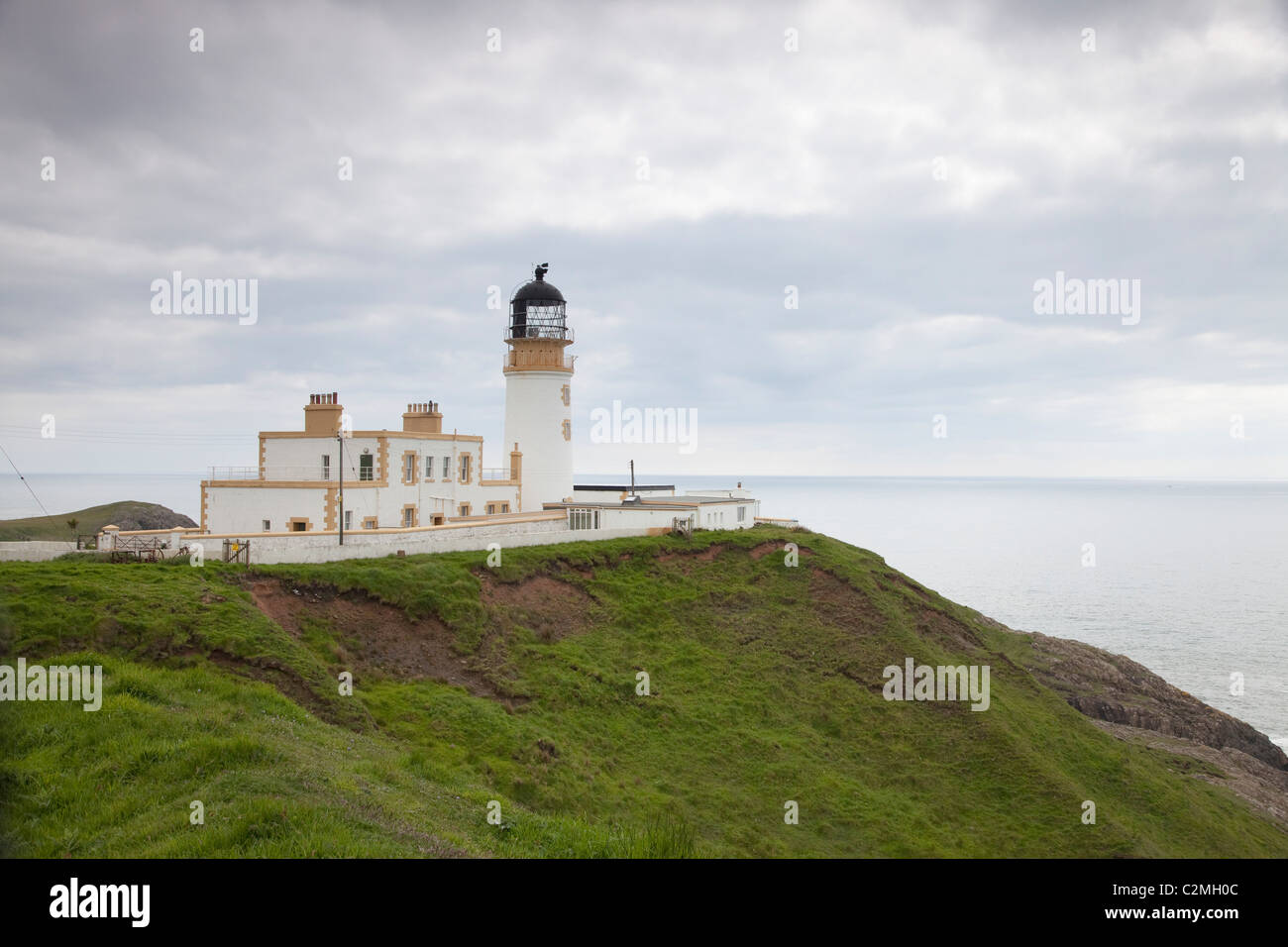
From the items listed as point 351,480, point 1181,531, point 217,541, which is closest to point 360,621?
point 217,541

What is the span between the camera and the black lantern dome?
4581cm

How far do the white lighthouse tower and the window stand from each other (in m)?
4.51

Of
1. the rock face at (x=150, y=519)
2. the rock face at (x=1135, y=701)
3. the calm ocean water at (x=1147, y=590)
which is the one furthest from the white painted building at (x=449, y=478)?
the rock face at (x=150, y=519)

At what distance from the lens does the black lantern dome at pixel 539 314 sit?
45.8 m

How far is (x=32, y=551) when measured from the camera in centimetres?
2403

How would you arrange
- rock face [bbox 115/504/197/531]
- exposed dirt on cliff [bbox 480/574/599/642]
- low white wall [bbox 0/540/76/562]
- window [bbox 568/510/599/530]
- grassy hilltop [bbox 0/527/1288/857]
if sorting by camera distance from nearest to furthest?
grassy hilltop [bbox 0/527/1288/857], low white wall [bbox 0/540/76/562], exposed dirt on cliff [bbox 480/574/599/642], window [bbox 568/510/599/530], rock face [bbox 115/504/197/531]

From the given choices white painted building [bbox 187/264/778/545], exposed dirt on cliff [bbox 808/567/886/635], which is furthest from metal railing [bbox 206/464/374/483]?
exposed dirt on cliff [bbox 808/567/886/635]

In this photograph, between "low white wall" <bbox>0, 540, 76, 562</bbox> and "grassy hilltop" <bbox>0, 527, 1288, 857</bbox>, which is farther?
"low white wall" <bbox>0, 540, 76, 562</bbox>

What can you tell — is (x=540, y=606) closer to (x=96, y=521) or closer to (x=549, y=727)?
(x=549, y=727)

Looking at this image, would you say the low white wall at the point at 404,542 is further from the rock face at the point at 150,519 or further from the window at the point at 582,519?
the rock face at the point at 150,519

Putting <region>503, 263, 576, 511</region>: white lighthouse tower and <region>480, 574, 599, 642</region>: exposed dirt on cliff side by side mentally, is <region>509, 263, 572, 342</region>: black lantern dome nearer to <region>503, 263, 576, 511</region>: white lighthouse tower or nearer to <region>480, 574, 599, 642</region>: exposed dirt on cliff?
<region>503, 263, 576, 511</region>: white lighthouse tower

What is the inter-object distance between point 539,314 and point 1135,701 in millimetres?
35858

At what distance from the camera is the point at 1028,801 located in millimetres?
24531
